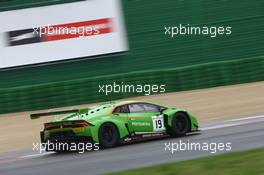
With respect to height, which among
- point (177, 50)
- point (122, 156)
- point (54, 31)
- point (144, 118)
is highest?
point (54, 31)

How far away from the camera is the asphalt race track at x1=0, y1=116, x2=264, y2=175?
1088 centimetres

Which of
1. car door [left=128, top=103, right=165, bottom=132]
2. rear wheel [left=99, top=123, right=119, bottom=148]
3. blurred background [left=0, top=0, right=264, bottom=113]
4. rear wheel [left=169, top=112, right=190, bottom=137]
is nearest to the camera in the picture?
rear wheel [left=99, top=123, right=119, bottom=148]

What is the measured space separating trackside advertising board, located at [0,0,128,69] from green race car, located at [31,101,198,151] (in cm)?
1222

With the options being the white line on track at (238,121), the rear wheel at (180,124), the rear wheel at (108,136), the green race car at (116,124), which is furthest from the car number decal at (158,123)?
the white line on track at (238,121)

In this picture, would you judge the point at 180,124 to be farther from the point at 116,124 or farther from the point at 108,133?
the point at 108,133

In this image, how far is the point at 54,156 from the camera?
527 inches

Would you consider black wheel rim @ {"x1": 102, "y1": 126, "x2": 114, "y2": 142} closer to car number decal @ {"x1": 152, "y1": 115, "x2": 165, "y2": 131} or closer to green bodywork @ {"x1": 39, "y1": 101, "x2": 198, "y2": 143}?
green bodywork @ {"x1": 39, "y1": 101, "x2": 198, "y2": 143}

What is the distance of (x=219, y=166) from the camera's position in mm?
8898

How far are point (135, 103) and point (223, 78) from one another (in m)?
11.4

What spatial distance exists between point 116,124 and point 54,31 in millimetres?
13383

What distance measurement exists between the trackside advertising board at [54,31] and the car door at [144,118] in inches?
481

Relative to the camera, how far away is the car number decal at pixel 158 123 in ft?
47.3

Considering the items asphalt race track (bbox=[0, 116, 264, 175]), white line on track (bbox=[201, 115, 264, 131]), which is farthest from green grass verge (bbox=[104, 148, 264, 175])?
white line on track (bbox=[201, 115, 264, 131])

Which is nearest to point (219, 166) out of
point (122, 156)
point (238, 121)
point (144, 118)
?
point (122, 156)
